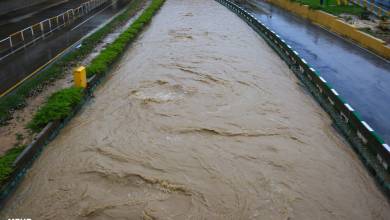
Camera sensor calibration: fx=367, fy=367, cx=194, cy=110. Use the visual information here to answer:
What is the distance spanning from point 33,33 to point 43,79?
1022cm

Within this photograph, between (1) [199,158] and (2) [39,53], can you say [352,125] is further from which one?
(2) [39,53]

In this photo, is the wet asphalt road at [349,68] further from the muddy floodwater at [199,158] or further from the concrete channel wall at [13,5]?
the concrete channel wall at [13,5]

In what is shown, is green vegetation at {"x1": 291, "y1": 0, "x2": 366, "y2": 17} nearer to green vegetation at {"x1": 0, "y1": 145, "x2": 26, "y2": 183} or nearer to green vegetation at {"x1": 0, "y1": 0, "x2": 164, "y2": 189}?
green vegetation at {"x1": 0, "y1": 0, "x2": 164, "y2": 189}

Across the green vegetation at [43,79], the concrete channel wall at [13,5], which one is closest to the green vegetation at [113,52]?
the green vegetation at [43,79]

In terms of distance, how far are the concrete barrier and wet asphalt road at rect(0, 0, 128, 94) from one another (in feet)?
55.4

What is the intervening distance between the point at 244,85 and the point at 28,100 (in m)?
8.40

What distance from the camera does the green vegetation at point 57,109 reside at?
441 inches

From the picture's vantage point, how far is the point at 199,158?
1019cm

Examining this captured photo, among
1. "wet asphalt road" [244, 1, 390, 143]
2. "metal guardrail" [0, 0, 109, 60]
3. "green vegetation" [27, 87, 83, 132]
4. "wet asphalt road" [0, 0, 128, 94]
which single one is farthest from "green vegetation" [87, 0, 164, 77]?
"wet asphalt road" [244, 1, 390, 143]

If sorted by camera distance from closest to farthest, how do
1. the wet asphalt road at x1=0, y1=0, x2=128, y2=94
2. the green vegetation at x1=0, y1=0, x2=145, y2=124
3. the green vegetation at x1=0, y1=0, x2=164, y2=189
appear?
the green vegetation at x1=0, y1=0, x2=164, y2=189 → the green vegetation at x1=0, y1=0, x2=145, y2=124 → the wet asphalt road at x1=0, y1=0, x2=128, y2=94

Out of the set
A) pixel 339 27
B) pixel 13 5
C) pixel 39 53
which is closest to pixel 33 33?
pixel 39 53

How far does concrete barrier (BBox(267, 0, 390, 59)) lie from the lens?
Result: 2038cm

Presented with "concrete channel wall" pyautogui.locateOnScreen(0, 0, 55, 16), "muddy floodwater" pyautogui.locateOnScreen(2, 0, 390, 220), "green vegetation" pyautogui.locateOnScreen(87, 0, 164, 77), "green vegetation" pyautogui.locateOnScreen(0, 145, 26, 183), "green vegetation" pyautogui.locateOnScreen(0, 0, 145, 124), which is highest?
"concrete channel wall" pyautogui.locateOnScreen(0, 0, 55, 16)

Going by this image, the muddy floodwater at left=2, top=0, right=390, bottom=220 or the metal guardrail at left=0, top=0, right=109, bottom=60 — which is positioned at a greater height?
the metal guardrail at left=0, top=0, right=109, bottom=60
